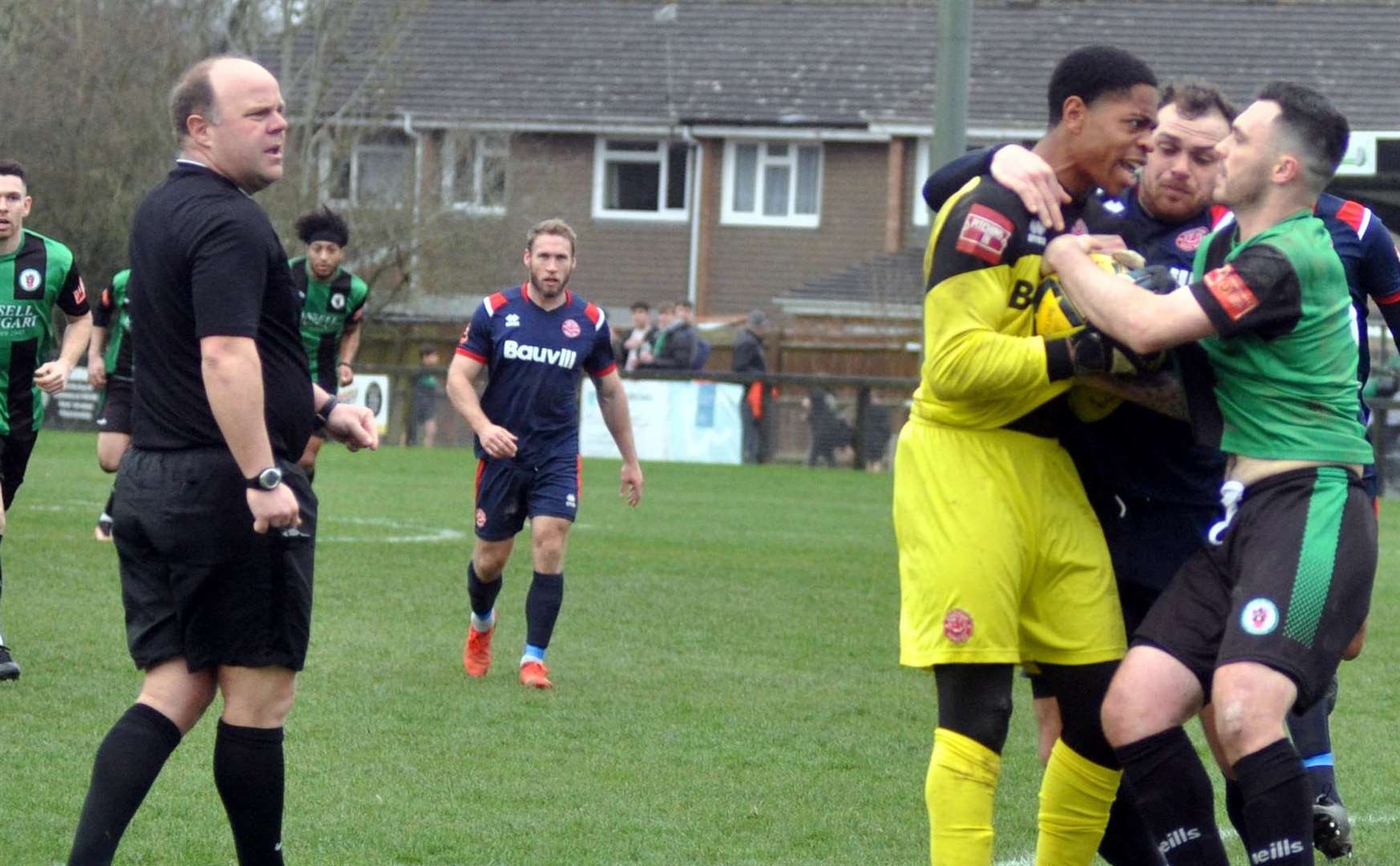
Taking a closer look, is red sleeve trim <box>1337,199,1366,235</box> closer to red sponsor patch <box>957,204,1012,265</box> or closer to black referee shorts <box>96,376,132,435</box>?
red sponsor patch <box>957,204,1012,265</box>

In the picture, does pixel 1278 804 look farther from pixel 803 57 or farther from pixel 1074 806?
pixel 803 57

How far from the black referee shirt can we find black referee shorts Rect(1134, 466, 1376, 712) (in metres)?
2.16

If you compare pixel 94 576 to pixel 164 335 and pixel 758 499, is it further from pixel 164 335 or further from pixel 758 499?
pixel 758 499

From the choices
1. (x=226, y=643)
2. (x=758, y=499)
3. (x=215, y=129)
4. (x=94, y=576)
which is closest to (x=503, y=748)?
(x=226, y=643)

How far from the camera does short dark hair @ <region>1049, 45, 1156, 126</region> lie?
14.8 feet

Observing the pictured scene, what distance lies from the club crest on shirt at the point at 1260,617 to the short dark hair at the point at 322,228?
896 cm

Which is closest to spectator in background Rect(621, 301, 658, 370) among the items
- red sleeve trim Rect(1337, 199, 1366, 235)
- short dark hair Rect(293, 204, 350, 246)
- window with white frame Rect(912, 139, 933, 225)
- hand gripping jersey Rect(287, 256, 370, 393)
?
window with white frame Rect(912, 139, 933, 225)

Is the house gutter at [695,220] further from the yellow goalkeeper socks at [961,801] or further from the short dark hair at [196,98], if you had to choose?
the yellow goalkeeper socks at [961,801]

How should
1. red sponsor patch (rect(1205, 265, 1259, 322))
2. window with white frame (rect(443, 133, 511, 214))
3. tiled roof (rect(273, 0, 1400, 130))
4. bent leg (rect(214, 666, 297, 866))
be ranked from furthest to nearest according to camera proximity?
1. tiled roof (rect(273, 0, 1400, 130))
2. window with white frame (rect(443, 133, 511, 214))
3. bent leg (rect(214, 666, 297, 866))
4. red sponsor patch (rect(1205, 265, 1259, 322))

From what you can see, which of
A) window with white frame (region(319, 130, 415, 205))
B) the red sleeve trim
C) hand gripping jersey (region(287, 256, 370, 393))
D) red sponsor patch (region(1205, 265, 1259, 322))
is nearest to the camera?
red sponsor patch (region(1205, 265, 1259, 322))

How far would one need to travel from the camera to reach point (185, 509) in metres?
4.58

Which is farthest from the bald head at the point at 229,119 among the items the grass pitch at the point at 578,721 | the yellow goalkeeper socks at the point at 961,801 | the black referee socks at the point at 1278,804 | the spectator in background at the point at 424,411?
the spectator in background at the point at 424,411

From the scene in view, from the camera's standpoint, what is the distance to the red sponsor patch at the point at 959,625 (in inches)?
177

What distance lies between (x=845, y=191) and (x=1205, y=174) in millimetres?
30288
